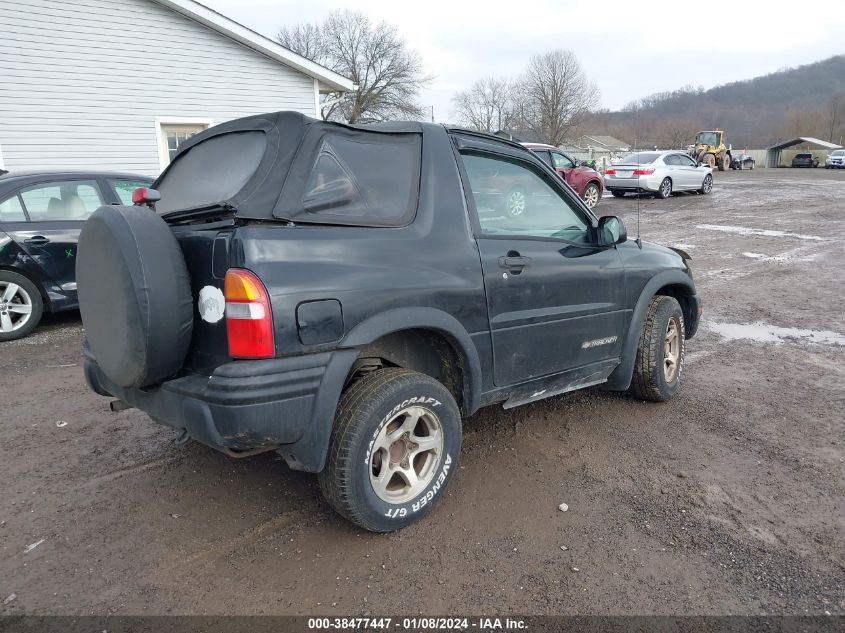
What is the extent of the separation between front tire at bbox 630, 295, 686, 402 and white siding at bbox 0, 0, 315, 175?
10.0 metres

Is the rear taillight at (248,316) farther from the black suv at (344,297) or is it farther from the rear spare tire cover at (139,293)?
the rear spare tire cover at (139,293)

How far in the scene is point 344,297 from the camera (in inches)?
101

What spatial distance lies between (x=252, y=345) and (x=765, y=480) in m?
2.87

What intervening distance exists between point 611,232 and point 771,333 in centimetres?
353

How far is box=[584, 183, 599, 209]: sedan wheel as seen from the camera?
58.2 ft

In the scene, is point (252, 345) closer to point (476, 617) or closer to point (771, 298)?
point (476, 617)

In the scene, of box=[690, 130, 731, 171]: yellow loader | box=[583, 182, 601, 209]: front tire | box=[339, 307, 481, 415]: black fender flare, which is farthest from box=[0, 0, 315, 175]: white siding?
box=[690, 130, 731, 171]: yellow loader

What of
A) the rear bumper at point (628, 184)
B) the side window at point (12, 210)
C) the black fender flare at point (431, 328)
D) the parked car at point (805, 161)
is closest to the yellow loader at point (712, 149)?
the parked car at point (805, 161)

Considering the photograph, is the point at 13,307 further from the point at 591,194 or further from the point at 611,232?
the point at 591,194

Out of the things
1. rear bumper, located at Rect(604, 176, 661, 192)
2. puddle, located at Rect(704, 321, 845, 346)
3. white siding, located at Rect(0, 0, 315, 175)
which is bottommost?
puddle, located at Rect(704, 321, 845, 346)

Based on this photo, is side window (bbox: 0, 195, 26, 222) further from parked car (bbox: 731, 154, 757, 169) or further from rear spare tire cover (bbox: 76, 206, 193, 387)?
parked car (bbox: 731, 154, 757, 169)

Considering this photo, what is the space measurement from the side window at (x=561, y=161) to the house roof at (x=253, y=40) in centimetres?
598

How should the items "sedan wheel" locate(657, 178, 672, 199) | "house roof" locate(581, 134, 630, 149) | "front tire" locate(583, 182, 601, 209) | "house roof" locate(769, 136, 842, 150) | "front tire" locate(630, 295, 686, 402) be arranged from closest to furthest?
"front tire" locate(630, 295, 686, 402) < "front tire" locate(583, 182, 601, 209) < "sedan wheel" locate(657, 178, 672, 199) < "house roof" locate(769, 136, 842, 150) < "house roof" locate(581, 134, 630, 149)

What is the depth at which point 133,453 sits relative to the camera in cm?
374
